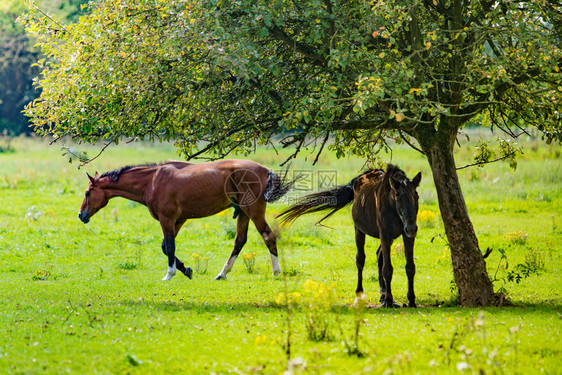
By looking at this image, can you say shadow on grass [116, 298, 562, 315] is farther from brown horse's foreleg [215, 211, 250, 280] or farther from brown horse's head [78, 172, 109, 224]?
brown horse's head [78, 172, 109, 224]

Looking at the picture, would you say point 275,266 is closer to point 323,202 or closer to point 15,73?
point 323,202

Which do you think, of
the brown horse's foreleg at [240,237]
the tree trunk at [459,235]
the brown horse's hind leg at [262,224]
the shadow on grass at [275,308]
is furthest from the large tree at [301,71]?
the brown horse's foreleg at [240,237]

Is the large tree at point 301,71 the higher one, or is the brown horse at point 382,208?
the large tree at point 301,71

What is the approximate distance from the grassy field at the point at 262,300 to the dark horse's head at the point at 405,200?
4.82ft

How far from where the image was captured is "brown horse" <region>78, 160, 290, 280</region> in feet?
47.6

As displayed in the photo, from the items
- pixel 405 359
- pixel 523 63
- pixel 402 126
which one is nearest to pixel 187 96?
pixel 402 126

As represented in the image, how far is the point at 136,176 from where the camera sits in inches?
581

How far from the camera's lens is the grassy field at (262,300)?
25.1 feet

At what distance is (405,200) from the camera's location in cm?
1107

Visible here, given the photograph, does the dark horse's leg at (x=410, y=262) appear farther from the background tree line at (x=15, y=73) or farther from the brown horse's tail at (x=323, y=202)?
the background tree line at (x=15, y=73)

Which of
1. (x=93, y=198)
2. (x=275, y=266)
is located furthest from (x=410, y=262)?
(x=93, y=198)

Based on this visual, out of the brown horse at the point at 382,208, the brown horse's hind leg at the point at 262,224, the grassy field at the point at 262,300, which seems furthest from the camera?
the brown horse's hind leg at the point at 262,224

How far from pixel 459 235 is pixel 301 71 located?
15.1ft

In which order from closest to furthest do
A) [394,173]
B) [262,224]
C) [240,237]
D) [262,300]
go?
[394,173], [262,300], [262,224], [240,237]
